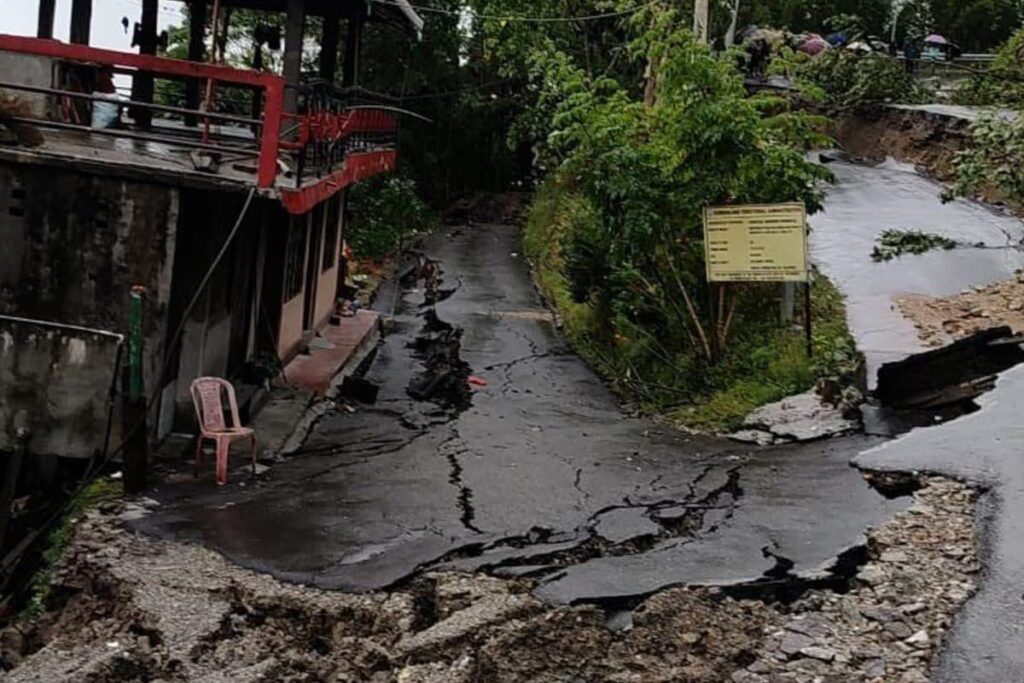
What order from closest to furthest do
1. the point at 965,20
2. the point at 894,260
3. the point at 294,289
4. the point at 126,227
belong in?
the point at 126,227 < the point at 294,289 < the point at 894,260 < the point at 965,20

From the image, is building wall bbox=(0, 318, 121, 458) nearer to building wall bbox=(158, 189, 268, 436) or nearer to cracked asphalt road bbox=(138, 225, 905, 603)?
building wall bbox=(158, 189, 268, 436)

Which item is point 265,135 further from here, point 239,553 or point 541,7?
point 541,7

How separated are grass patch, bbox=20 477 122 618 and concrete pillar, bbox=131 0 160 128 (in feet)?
23.0

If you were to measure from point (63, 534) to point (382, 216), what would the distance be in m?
21.8

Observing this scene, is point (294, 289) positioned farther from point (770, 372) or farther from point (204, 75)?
point (770, 372)

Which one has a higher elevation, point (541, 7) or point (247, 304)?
point (541, 7)

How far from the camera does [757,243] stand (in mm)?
13000

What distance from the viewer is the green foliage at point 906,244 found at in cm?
1834

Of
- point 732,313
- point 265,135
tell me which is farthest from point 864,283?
point 265,135

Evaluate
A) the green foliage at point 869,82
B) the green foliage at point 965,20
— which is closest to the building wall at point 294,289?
the green foliage at point 869,82

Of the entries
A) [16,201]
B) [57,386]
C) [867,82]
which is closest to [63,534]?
[57,386]

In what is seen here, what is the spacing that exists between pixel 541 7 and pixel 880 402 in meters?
20.9

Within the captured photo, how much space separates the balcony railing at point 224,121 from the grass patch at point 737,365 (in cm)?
455

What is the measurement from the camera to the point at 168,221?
952cm
